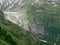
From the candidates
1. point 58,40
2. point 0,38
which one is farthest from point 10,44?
point 58,40

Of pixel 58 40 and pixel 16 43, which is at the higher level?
pixel 16 43

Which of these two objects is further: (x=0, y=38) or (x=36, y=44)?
(x=36, y=44)

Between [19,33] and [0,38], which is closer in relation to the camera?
[0,38]

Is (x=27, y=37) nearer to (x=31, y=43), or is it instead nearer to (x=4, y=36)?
(x=31, y=43)

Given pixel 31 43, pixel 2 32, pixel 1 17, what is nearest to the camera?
pixel 2 32

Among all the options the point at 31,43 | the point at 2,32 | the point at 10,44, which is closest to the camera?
the point at 10,44

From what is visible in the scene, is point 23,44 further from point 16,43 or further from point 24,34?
point 24,34

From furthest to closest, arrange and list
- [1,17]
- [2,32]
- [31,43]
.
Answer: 1. [1,17]
2. [31,43]
3. [2,32]

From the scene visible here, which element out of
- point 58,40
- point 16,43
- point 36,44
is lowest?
point 58,40

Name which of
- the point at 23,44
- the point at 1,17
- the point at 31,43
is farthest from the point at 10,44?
the point at 1,17
